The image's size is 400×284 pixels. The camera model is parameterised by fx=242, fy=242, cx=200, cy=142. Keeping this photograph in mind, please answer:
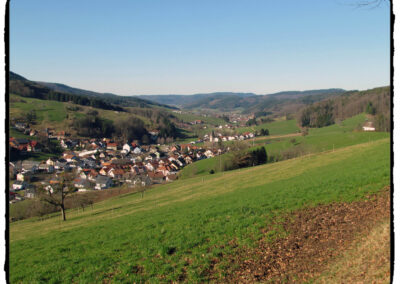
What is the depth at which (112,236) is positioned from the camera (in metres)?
Result: 13.5

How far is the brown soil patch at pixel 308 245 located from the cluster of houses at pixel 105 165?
145 ft

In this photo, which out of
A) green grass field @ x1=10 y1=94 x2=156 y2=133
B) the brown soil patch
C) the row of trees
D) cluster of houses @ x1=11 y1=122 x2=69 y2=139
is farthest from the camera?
green grass field @ x1=10 y1=94 x2=156 y2=133

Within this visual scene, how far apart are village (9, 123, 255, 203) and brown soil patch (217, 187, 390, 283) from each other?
4373cm

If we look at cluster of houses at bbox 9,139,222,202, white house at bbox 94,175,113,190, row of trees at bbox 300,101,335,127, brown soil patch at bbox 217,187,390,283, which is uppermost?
row of trees at bbox 300,101,335,127

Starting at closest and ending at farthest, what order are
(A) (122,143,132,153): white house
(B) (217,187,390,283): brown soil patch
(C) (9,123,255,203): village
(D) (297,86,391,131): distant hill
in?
1. (B) (217,187,390,283): brown soil patch
2. (C) (9,123,255,203): village
3. (D) (297,86,391,131): distant hill
4. (A) (122,143,132,153): white house

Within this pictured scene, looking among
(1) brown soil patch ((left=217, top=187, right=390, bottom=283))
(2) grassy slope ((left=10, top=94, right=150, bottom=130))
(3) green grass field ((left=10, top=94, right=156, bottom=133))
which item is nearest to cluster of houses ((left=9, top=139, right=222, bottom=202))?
(2) grassy slope ((left=10, top=94, right=150, bottom=130))

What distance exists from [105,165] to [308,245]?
90.1 metres

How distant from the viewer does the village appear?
64.3 metres

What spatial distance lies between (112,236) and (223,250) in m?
7.73

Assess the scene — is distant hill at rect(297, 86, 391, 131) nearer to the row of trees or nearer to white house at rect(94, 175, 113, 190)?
the row of trees

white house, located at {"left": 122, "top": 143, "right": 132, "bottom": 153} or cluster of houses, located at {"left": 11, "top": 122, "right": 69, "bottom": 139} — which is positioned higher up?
cluster of houses, located at {"left": 11, "top": 122, "right": 69, "bottom": 139}

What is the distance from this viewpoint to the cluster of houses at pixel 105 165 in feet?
211

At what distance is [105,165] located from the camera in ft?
293
